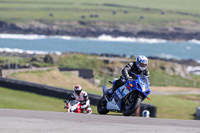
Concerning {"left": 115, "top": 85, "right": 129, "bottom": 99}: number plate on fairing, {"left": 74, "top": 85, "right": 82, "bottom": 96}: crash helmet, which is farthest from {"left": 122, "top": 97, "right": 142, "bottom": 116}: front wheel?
{"left": 74, "top": 85, "right": 82, "bottom": 96}: crash helmet

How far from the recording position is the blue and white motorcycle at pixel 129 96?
13.9 metres

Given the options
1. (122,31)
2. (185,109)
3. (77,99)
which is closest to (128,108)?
(77,99)

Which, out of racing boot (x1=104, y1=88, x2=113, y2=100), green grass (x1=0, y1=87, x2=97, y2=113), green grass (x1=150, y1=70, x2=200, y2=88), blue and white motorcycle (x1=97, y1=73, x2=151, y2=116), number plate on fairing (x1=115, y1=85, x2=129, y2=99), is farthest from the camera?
green grass (x1=150, y1=70, x2=200, y2=88)

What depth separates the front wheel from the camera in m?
13.9

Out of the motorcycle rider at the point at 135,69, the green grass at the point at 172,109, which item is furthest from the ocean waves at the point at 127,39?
the motorcycle rider at the point at 135,69

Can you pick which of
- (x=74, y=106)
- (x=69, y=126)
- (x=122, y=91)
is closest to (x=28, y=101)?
(x=74, y=106)

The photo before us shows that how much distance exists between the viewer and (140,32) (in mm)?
197875

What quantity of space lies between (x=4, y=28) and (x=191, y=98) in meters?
134

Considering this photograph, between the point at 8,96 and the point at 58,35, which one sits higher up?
the point at 58,35

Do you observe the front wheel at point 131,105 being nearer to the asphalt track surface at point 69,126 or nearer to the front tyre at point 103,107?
the front tyre at point 103,107

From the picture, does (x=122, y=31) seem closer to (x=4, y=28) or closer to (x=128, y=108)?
(x=4, y=28)

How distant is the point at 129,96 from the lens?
1446 cm

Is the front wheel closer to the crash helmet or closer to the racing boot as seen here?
the racing boot

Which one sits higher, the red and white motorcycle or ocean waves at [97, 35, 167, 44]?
ocean waves at [97, 35, 167, 44]
